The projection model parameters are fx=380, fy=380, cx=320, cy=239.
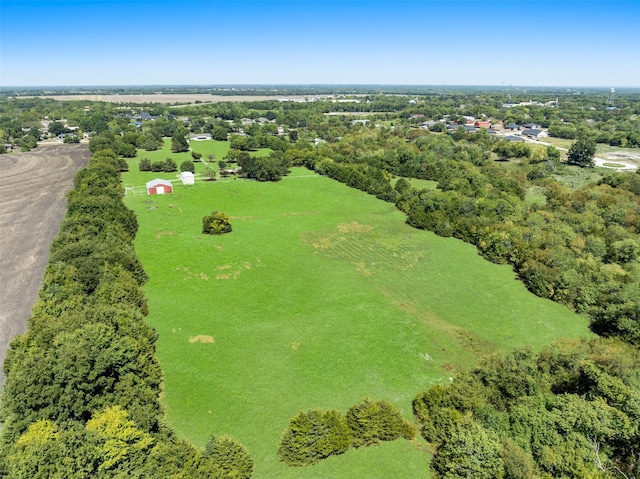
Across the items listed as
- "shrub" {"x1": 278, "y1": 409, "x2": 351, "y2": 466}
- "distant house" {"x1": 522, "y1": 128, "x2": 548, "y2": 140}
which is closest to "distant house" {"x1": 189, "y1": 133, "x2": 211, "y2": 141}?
"distant house" {"x1": 522, "y1": 128, "x2": 548, "y2": 140}

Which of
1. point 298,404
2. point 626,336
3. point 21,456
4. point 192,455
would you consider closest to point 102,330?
point 21,456

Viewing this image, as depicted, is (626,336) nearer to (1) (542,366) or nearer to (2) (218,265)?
(1) (542,366)

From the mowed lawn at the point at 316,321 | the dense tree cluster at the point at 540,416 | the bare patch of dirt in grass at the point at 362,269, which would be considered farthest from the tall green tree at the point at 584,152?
the dense tree cluster at the point at 540,416

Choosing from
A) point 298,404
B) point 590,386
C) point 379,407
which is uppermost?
point 590,386

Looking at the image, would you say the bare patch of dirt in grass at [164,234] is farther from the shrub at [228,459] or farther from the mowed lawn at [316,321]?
the shrub at [228,459]

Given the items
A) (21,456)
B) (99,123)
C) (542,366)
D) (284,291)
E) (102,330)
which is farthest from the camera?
(99,123)

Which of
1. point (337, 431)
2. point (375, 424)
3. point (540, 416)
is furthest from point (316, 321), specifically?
point (540, 416)

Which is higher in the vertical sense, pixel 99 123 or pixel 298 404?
pixel 99 123

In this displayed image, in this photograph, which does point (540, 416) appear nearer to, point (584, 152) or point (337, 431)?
point (337, 431)
